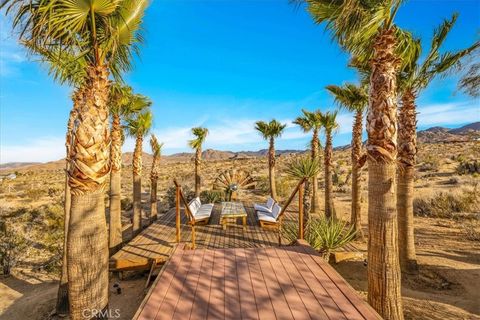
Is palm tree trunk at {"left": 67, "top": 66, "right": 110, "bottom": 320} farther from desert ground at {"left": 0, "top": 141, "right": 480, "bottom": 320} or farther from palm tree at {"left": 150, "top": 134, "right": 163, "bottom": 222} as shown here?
palm tree at {"left": 150, "top": 134, "right": 163, "bottom": 222}

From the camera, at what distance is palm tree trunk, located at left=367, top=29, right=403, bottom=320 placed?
14.2ft

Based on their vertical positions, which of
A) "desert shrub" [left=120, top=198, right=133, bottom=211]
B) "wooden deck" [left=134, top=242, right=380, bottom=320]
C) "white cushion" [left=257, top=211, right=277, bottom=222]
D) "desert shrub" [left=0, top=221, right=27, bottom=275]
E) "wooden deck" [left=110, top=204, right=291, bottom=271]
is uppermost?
"white cushion" [left=257, top=211, right=277, bottom=222]

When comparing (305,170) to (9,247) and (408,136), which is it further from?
(9,247)

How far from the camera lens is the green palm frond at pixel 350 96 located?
9492mm

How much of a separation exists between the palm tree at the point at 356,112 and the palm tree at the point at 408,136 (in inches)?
93.6

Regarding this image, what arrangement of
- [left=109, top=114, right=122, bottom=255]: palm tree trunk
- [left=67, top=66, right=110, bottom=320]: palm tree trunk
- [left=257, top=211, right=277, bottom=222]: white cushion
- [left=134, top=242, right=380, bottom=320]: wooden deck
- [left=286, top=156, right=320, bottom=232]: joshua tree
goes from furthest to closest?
[left=257, top=211, right=277, bottom=222]: white cushion
[left=109, top=114, right=122, bottom=255]: palm tree trunk
[left=286, top=156, right=320, bottom=232]: joshua tree
[left=67, top=66, right=110, bottom=320]: palm tree trunk
[left=134, top=242, right=380, bottom=320]: wooden deck

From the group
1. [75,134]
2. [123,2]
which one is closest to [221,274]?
[75,134]

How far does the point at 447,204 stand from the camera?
44.6 feet

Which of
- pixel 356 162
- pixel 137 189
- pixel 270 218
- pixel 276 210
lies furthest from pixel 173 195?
pixel 356 162

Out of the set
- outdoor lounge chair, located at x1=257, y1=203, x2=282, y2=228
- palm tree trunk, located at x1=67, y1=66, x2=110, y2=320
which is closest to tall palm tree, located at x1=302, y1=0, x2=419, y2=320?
palm tree trunk, located at x1=67, y1=66, x2=110, y2=320

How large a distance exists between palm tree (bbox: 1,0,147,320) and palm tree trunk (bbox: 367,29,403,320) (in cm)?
450

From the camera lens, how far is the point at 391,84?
15.0 feet

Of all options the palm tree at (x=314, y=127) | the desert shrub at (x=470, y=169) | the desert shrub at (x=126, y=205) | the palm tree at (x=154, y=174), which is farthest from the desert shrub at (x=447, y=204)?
the desert shrub at (x=126, y=205)

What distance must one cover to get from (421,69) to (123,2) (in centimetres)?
726
